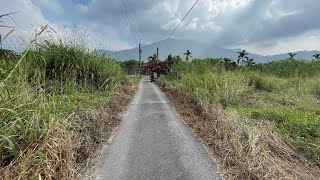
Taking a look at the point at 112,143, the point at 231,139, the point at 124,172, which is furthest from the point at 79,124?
the point at 231,139

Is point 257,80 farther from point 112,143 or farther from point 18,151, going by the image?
point 18,151

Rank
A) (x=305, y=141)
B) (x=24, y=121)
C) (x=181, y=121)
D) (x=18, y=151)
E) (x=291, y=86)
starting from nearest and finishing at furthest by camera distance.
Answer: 1. (x=18, y=151)
2. (x=24, y=121)
3. (x=305, y=141)
4. (x=181, y=121)
5. (x=291, y=86)

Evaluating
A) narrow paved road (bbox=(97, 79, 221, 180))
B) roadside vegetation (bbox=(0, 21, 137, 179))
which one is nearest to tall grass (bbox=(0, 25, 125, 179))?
roadside vegetation (bbox=(0, 21, 137, 179))

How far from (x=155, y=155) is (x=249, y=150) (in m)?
1.64

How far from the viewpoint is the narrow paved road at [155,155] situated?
15.1 feet

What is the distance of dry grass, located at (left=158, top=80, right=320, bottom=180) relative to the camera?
439cm

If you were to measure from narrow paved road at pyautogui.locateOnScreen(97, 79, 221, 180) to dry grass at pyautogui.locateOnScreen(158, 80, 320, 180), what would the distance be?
274 mm

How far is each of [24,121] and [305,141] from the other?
4811 millimetres

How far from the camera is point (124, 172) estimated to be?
15.2 feet

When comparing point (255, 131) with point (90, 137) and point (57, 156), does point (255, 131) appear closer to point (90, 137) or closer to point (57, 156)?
point (90, 137)

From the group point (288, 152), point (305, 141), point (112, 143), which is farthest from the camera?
point (112, 143)

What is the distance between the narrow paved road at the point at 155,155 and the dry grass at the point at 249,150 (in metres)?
0.27

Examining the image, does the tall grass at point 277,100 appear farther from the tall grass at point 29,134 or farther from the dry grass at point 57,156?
the tall grass at point 29,134

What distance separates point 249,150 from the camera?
497 centimetres
